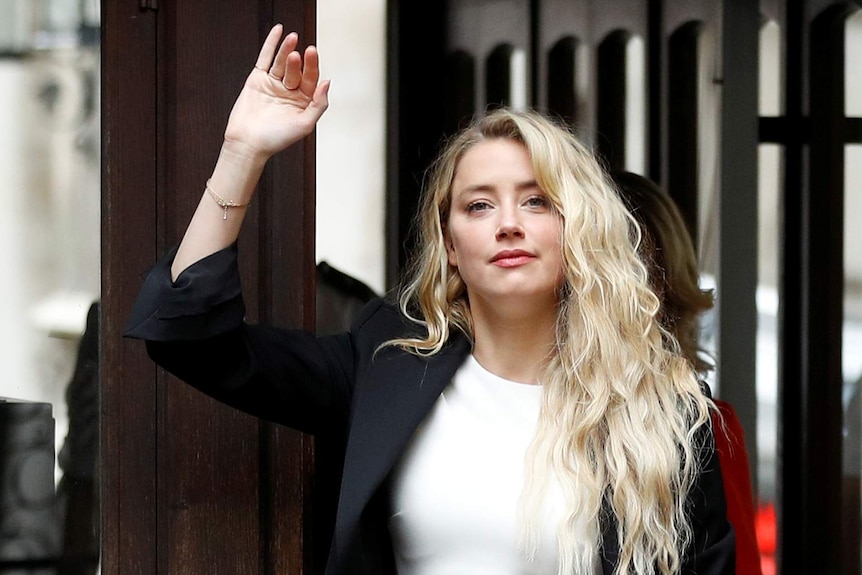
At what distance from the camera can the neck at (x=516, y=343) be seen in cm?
180

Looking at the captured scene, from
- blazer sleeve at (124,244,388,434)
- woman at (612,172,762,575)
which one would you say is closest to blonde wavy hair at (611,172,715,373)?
woman at (612,172,762,575)

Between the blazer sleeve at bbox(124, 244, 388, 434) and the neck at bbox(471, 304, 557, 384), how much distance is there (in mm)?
188

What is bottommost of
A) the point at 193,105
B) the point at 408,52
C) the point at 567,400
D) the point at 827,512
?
the point at 827,512

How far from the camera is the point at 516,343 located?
1.81 meters

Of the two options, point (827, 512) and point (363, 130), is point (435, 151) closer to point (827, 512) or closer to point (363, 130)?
point (363, 130)

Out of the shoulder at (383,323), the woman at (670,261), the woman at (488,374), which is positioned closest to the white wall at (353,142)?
the shoulder at (383,323)

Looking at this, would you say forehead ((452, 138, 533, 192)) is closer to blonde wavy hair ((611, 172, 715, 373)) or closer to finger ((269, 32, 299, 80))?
finger ((269, 32, 299, 80))

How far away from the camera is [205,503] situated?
1.83 m

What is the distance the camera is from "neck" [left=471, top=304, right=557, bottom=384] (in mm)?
1802

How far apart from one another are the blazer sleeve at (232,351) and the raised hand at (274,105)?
13 centimetres

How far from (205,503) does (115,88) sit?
1.87 feet

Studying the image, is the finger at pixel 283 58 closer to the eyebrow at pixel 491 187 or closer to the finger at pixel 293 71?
the finger at pixel 293 71

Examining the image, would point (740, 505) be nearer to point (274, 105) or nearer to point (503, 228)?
point (503, 228)

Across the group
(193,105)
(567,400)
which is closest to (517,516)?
(567,400)
